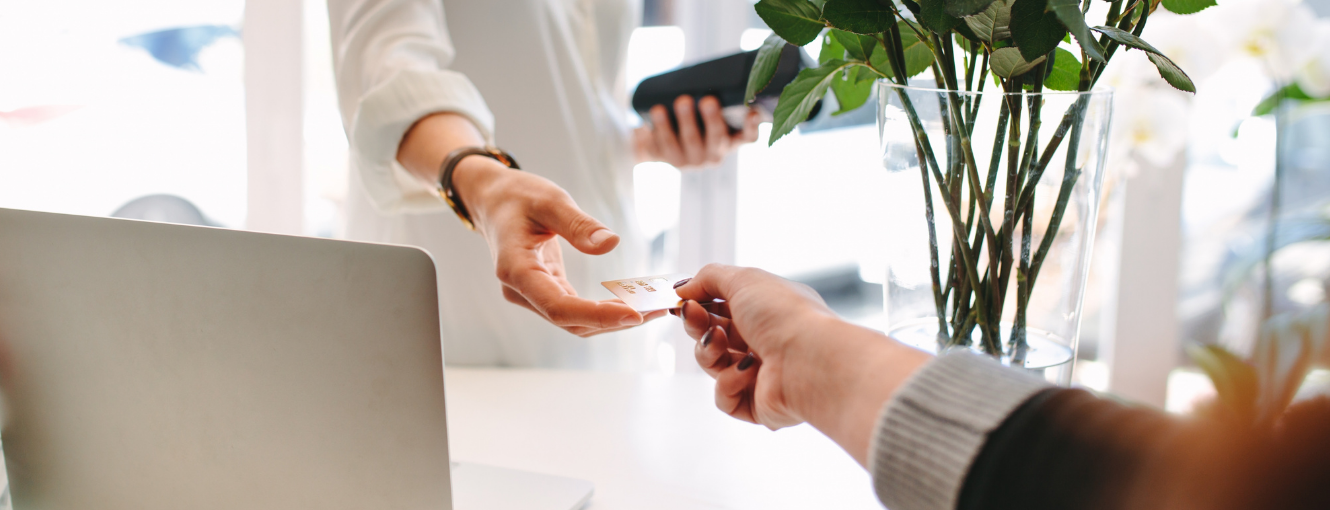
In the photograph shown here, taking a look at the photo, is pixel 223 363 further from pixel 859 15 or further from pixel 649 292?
pixel 859 15

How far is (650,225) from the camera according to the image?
2.20 m

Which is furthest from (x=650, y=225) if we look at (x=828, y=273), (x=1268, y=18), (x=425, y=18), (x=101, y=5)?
(x=1268, y=18)

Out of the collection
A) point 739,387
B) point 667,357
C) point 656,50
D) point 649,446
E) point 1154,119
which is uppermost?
point 656,50

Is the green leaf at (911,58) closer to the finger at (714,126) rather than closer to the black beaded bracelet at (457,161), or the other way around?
the black beaded bracelet at (457,161)

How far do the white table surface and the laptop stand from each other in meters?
0.26

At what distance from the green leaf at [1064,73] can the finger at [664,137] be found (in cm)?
78

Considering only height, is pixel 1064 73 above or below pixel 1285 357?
above

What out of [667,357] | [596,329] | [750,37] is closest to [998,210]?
[596,329]

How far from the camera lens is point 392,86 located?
2.90 ft

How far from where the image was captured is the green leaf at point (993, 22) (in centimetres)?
44

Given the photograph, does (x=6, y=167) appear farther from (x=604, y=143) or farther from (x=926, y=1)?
(x=926, y=1)

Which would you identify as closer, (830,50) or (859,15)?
(859,15)

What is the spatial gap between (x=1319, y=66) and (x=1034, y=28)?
0.63m

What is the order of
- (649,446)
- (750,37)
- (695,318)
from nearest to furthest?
1. (695,318)
2. (649,446)
3. (750,37)
